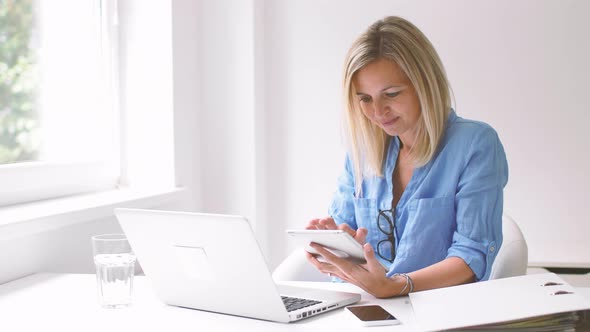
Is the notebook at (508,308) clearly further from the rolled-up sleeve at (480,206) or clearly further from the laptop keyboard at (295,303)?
the rolled-up sleeve at (480,206)

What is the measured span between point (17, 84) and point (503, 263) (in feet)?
→ 4.64

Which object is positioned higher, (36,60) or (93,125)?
(36,60)

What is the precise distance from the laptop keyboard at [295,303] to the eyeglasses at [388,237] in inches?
21.3

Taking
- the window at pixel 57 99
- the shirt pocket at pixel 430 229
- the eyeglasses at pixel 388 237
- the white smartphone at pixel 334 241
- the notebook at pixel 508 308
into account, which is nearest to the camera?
the notebook at pixel 508 308

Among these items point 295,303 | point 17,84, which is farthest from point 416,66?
point 17,84

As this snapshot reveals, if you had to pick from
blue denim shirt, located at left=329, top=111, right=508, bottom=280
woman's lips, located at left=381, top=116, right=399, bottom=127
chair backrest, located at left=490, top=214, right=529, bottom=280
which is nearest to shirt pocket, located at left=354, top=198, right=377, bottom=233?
blue denim shirt, located at left=329, top=111, right=508, bottom=280

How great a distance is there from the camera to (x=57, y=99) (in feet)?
7.27

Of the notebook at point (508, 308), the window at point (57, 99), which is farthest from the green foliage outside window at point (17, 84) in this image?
the notebook at point (508, 308)

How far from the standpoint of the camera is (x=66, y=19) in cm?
225

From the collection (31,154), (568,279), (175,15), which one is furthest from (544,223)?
(31,154)

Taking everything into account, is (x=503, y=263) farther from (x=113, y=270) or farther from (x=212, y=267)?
(x=113, y=270)

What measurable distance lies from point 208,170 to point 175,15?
638 mm

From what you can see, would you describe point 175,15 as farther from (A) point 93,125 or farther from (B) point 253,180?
(B) point 253,180

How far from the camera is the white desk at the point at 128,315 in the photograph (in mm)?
1229
